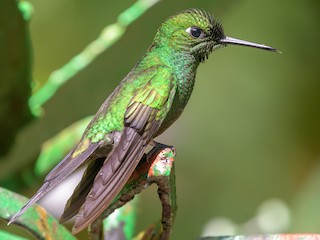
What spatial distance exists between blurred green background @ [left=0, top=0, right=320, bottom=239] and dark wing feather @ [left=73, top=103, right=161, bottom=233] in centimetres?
50

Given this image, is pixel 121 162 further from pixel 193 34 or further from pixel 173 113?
pixel 193 34

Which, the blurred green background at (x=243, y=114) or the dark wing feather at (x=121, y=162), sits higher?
the dark wing feather at (x=121, y=162)

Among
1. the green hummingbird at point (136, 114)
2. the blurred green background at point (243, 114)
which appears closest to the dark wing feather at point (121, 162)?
the green hummingbird at point (136, 114)

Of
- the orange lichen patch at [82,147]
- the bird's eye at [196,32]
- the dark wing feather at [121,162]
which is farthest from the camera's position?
the bird's eye at [196,32]

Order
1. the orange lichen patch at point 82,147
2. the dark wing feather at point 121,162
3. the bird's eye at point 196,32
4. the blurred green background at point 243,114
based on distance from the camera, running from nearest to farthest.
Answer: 1. the dark wing feather at point 121,162
2. the orange lichen patch at point 82,147
3. the bird's eye at point 196,32
4. the blurred green background at point 243,114

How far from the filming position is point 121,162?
3.13 ft

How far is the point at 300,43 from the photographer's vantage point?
188 centimetres

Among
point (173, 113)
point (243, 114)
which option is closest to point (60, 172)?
point (173, 113)

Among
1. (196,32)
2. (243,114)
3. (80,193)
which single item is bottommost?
(243,114)

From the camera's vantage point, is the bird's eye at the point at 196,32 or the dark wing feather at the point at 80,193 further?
the bird's eye at the point at 196,32

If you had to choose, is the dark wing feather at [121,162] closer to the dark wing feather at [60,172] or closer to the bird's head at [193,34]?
the dark wing feather at [60,172]

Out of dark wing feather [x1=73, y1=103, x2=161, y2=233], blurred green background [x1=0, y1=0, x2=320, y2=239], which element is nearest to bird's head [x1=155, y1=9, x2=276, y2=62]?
dark wing feather [x1=73, y1=103, x2=161, y2=233]

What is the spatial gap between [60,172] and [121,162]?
76mm

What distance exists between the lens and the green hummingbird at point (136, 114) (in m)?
0.93
